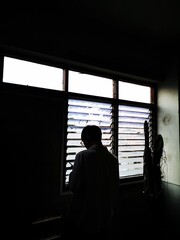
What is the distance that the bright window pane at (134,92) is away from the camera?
10.3 ft

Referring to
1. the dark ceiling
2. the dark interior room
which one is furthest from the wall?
the dark ceiling

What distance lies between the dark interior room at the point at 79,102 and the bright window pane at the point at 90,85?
0.05 feet

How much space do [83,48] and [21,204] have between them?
2.05 m

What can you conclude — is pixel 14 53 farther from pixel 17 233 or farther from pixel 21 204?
pixel 17 233

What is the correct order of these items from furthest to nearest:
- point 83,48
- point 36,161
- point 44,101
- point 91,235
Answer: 1. point 83,48
2. point 44,101
3. point 36,161
4. point 91,235

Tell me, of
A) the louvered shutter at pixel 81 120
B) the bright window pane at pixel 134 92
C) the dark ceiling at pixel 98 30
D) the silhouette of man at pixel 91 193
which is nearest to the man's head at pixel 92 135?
the silhouette of man at pixel 91 193

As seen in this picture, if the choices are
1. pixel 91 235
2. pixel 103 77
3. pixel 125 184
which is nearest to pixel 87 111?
pixel 103 77

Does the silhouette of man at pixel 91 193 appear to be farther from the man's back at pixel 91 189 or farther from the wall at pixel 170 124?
the wall at pixel 170 124

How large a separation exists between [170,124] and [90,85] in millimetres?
1655

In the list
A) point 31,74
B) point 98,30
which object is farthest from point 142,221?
point 98,30

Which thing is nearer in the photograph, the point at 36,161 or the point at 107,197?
the point at 107,197

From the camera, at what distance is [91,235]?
1.41 m

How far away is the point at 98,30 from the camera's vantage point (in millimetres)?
2721

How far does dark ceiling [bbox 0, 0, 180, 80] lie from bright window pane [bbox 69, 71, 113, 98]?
10.0 inches
